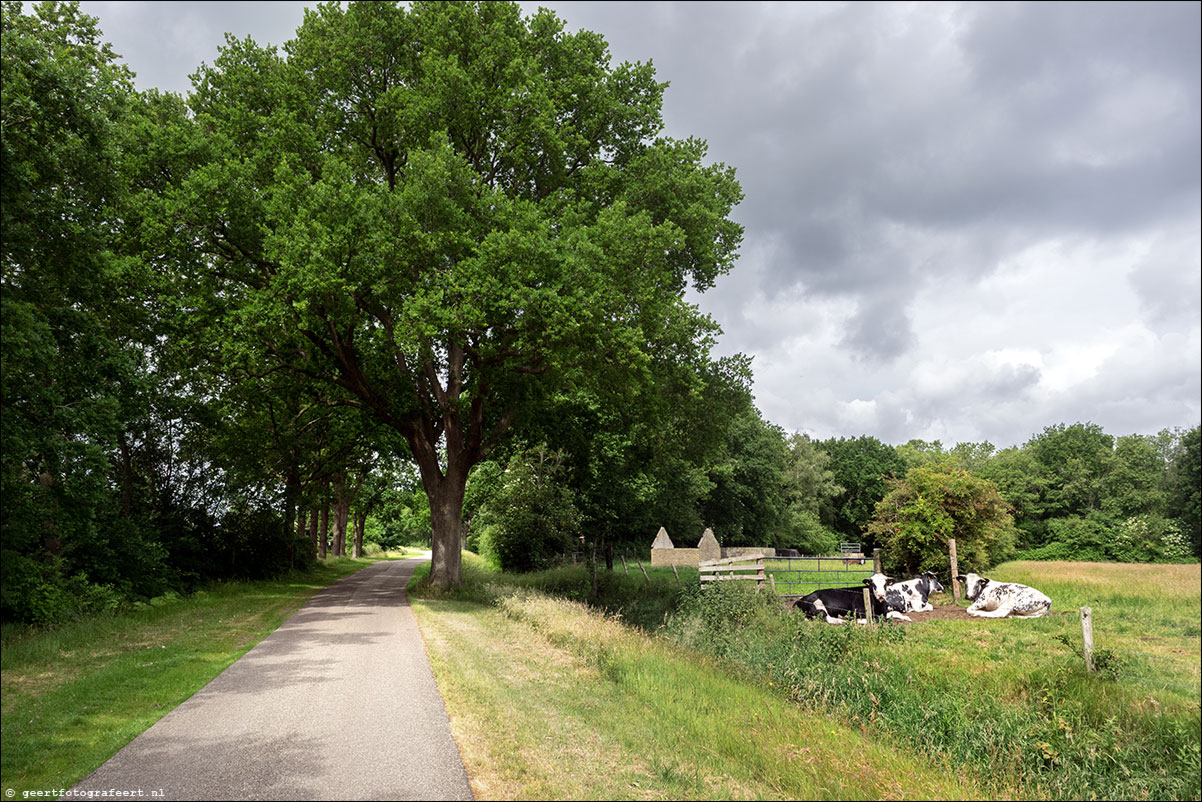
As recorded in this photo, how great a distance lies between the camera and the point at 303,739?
6730mm

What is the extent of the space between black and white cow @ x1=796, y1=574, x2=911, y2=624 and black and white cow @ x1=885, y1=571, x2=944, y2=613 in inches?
10.3

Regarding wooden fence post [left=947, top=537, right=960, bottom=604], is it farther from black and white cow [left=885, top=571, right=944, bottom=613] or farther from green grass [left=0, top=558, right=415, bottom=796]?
green grass [left=0, top=558, right=415, bottom=796]

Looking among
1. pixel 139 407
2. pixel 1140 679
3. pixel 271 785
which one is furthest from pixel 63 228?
pixel 1140 679

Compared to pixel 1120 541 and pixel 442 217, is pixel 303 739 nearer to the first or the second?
pixel 442 217

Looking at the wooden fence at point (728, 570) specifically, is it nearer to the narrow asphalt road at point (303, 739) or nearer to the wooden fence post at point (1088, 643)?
the wooden fence post at point (1088, 643)

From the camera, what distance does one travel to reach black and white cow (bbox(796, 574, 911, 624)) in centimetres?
1894

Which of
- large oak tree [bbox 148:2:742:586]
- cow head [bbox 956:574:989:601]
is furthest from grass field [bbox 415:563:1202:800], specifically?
large oak tree [bbox 148:2:742:586]

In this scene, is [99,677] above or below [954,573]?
above

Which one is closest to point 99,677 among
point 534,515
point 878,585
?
point 878,585

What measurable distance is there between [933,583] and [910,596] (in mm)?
1977

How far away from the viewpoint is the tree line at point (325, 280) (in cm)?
1285

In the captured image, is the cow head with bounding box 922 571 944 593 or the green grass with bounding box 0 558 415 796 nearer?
the green grass with bounding box 0 558 415 796

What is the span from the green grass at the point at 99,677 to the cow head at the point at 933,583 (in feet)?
66.0

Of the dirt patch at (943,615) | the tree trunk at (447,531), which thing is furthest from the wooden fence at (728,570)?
the tree trunk at (447,531)
